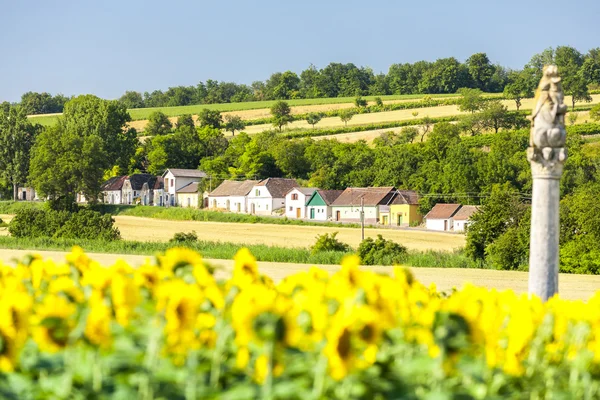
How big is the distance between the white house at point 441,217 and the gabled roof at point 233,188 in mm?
20361

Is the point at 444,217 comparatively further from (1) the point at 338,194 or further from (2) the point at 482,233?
(2) the point at 482,233

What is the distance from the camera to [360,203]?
3056 inches

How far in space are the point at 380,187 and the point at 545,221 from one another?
230 feet

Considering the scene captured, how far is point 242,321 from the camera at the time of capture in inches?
151

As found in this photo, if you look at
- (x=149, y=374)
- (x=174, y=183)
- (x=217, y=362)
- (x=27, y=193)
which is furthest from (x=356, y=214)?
(x=149, y=374)

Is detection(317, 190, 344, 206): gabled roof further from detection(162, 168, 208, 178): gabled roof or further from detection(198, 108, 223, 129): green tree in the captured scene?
detection(198, 108, 223, 129): green tree

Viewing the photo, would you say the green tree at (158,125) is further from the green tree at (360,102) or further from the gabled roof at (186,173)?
the green tree at (360,102)

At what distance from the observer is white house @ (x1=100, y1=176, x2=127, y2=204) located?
99.0m

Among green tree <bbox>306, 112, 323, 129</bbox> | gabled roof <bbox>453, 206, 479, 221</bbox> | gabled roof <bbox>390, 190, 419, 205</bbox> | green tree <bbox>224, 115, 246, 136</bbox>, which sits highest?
green tree <bbox>306, 112, 323, 129</bbox>

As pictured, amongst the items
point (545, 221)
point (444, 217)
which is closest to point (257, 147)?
point (444, 217)

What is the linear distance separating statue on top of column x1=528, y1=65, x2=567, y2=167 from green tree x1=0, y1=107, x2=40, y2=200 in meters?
86.3

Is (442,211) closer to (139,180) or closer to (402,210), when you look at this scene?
(402,210)

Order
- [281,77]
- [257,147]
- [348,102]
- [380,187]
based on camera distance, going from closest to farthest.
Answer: [380,187] < [257,147] < [348,102] < [281,77]

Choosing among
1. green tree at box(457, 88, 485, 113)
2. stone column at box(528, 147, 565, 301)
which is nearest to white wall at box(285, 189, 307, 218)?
green tree at box(457, 88, 485, 113)
